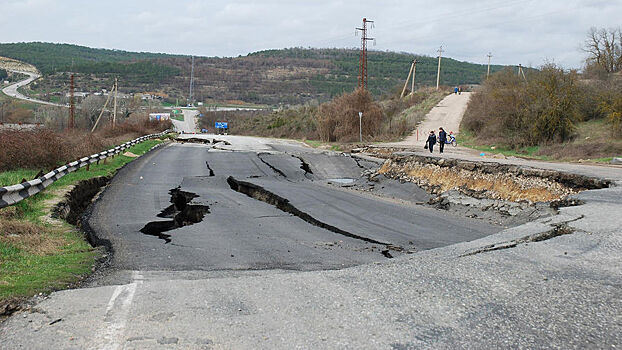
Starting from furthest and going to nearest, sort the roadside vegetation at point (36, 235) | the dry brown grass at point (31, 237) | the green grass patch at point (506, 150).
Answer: the green grass patch at point (506, 150)
the dry brown grass at point (31, 237)
the roadside vegetation at point (36, 235)

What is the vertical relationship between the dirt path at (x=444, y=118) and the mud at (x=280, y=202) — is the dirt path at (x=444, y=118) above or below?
above

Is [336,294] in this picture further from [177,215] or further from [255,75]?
[255,75]

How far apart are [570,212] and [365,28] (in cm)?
4405

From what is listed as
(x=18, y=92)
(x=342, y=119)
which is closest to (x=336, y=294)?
(x=342, y=119)

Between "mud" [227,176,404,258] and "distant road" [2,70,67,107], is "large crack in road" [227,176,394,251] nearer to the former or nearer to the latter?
"mud" [227,176,404,258]

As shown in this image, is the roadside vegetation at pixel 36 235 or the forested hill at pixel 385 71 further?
the forested hill at pixel 385 71

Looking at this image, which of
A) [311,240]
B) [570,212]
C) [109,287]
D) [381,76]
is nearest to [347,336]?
[109,287]

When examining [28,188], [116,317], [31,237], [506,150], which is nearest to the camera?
[116,317]

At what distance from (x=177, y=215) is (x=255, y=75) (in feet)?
475

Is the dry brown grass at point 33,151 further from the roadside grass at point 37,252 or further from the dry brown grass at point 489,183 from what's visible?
the dry brown grass at point 489,183

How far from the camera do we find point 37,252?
7.85 meters

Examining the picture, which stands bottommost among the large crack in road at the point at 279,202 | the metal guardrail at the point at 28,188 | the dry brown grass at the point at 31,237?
the large crack in road at the point at 279,202

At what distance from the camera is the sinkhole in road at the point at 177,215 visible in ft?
33.6

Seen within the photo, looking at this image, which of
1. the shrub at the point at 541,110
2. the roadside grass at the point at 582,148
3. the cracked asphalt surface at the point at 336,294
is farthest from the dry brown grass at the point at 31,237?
the shrub at the point at 541,110
